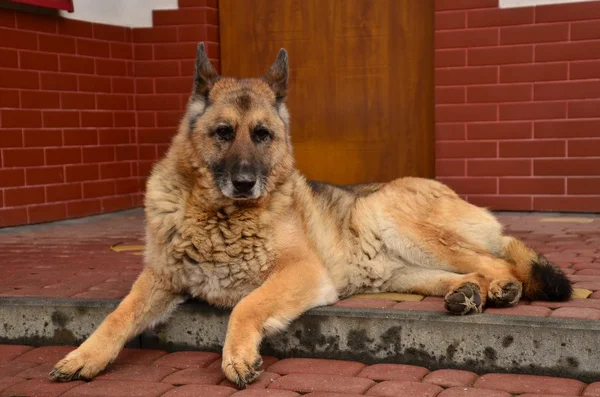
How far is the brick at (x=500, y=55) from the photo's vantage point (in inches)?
327

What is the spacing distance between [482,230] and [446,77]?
3.99m

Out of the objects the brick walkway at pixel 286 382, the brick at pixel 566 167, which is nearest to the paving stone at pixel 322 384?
the brick walkway at pixel 286 382

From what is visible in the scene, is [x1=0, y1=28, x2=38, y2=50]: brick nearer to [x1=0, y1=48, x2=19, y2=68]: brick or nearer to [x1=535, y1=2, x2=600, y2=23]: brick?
[x1=0, y1=48, x2=19, y2=68]: brick

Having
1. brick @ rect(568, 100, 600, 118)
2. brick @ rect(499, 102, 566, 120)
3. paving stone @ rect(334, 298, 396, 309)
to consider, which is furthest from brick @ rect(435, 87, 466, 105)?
paving stone @ rect(334, 298, 396, 309)

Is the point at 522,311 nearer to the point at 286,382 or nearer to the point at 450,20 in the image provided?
the point at 286,382

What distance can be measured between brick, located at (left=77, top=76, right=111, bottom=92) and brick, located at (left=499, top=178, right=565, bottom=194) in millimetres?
4590

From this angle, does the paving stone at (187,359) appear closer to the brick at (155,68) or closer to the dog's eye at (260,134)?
the dog's eye at (260,134)

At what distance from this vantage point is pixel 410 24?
887cm

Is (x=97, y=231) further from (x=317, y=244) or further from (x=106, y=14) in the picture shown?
(x=317, y=244)

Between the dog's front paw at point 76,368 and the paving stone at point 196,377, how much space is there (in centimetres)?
35

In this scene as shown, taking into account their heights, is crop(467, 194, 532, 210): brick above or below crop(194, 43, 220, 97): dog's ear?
below

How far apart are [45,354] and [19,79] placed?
460 centimetres

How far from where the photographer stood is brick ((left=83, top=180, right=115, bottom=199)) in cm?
→ 898

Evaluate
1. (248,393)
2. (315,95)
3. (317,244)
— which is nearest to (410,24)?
(315,95)
